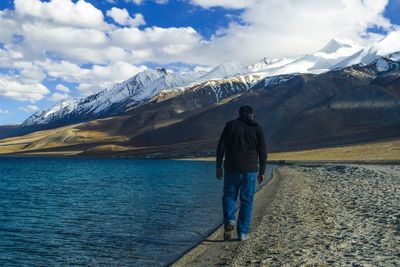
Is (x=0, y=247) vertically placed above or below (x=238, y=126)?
below

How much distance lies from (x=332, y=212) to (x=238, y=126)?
24.3ft

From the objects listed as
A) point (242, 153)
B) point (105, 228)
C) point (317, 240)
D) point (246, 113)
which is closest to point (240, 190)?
point (242, 153)

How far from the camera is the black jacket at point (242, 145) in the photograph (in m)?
13.5

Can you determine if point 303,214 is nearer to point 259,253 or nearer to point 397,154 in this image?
point 259,253

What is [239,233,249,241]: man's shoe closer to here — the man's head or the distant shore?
the distant shore

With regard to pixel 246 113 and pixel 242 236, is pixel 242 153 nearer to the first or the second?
pixel 246 113

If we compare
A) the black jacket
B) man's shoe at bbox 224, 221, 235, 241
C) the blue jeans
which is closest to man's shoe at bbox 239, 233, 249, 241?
man's shoe at bbox 224, 221, 235, 241

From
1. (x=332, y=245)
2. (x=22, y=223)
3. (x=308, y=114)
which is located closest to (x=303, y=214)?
(x=332, y=245)

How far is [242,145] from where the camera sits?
1348cm

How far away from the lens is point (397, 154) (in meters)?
84.6

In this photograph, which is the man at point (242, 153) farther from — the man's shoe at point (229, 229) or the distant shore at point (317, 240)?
the distant shore at point (317, 240)

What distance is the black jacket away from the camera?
1350 cm

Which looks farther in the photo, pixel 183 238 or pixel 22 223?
pixel 22 223

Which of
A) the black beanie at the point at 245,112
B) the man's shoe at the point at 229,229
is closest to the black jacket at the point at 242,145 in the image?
the black beanie at the point at 245,112
